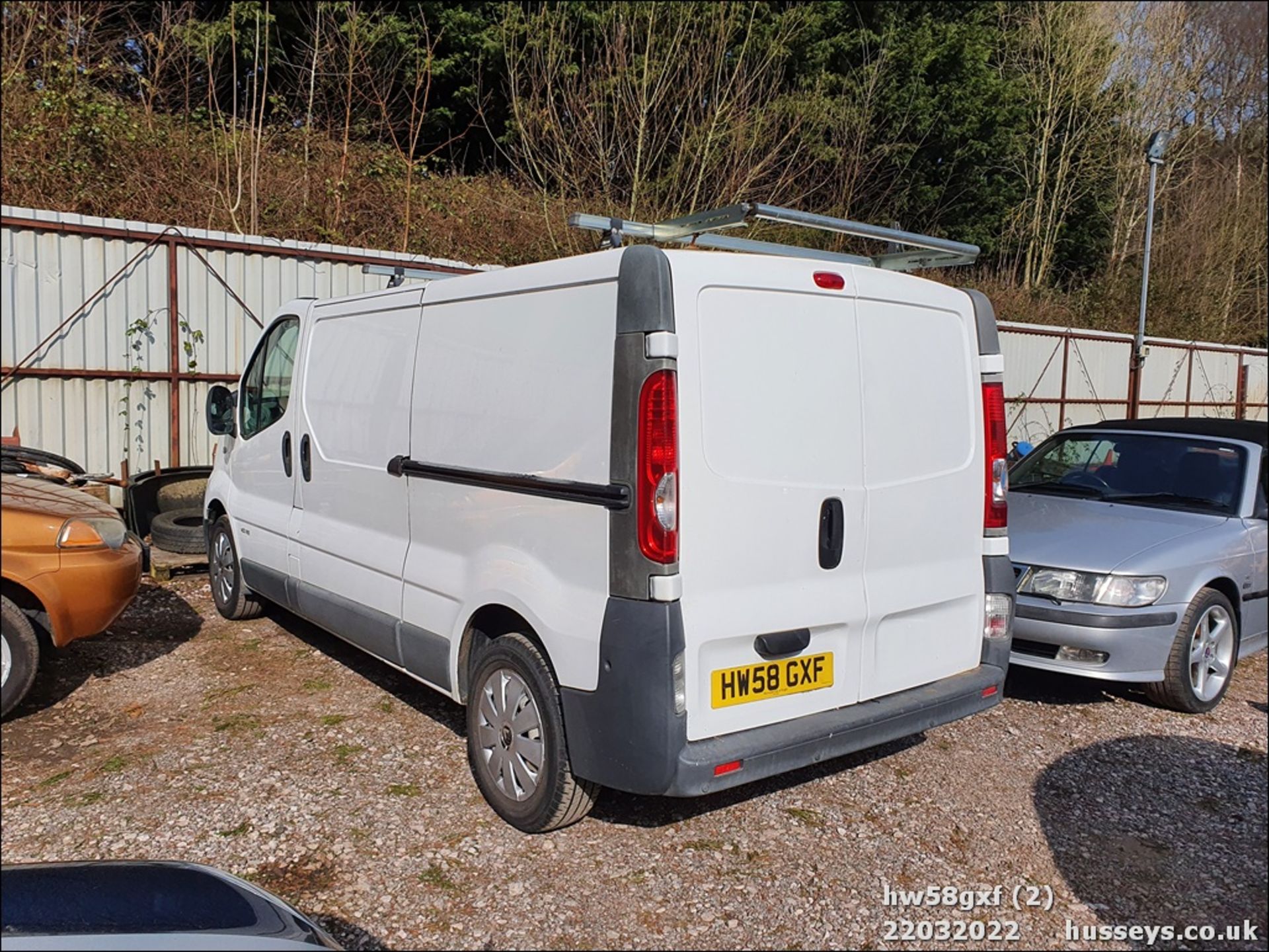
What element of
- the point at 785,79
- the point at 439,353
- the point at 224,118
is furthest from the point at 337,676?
the point at 785,79

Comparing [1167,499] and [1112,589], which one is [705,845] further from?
[1167,499]

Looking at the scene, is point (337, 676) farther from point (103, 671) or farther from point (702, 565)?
point (702, 565)

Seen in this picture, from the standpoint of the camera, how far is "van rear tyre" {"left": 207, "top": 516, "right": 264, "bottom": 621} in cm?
612

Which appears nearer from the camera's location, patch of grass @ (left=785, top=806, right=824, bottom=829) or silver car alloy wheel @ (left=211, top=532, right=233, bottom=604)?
patch of grass @ (left=785, top=806, right=824, bottom=829)

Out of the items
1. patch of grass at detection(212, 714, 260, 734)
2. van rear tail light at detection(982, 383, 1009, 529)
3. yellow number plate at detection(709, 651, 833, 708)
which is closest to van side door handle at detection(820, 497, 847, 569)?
yellow number plate at detection(709, 651, 833, 708)

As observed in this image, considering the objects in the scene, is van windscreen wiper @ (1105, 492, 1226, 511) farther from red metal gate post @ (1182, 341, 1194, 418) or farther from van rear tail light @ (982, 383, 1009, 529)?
red metal gate post @ (1182, 341, 1194, 418)

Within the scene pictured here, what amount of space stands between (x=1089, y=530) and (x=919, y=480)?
233 cm

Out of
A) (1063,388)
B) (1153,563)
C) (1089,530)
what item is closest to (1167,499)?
(1089,530)

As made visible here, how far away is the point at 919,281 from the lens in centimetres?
385

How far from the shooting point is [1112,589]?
16.5 feet

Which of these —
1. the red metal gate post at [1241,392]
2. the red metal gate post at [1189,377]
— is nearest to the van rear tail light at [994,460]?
the red metal gate post at [1189,377]

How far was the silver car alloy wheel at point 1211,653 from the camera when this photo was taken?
525 cm

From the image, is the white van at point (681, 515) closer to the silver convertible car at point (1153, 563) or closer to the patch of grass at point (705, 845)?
the patch of grass at point (705, 845)

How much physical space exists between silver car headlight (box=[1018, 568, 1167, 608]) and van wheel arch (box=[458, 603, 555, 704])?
3.09 meters
